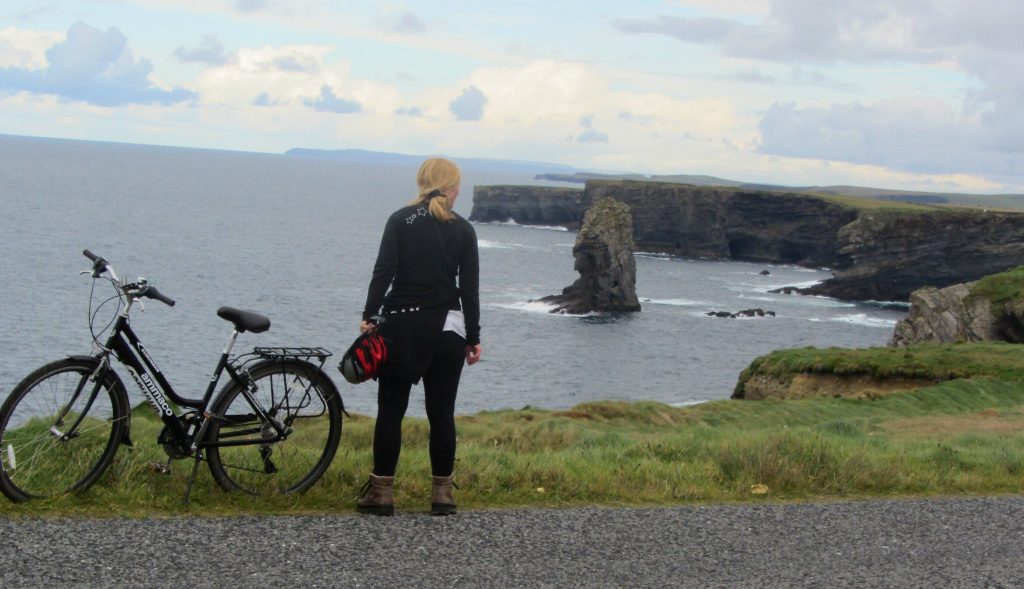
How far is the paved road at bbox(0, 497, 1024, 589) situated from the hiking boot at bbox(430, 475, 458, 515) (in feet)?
0.39

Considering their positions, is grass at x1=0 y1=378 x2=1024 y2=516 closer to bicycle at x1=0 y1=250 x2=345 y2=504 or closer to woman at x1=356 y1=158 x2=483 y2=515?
bicycle at x1=0 y1=250 x2=345 y2=504

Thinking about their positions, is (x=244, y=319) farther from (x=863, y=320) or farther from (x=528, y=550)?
(x=863, y=320)

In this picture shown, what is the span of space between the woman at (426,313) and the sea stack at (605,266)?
89636 mm

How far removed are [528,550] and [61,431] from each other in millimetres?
3374

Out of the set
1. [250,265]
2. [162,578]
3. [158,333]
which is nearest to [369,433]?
[162,578]

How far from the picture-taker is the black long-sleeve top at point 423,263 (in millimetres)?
7703

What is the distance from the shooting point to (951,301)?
55.7 metres

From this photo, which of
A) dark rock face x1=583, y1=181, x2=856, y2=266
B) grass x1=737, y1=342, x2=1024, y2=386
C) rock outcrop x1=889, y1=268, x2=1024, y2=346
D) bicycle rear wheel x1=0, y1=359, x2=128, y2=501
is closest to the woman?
bicycle rear wheel x1=0, y1=359, x2=128, y2=501

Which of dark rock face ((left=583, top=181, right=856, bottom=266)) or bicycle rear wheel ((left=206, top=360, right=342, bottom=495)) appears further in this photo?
dark rock face ((left=583, top=181, right=856, bottom=266))

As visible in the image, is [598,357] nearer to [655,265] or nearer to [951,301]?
[951,301]

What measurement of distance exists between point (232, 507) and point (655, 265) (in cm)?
14206

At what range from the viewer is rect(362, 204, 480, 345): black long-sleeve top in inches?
303

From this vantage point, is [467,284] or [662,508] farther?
[662,508]

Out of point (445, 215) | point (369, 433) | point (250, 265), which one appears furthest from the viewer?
point (250, 265)
